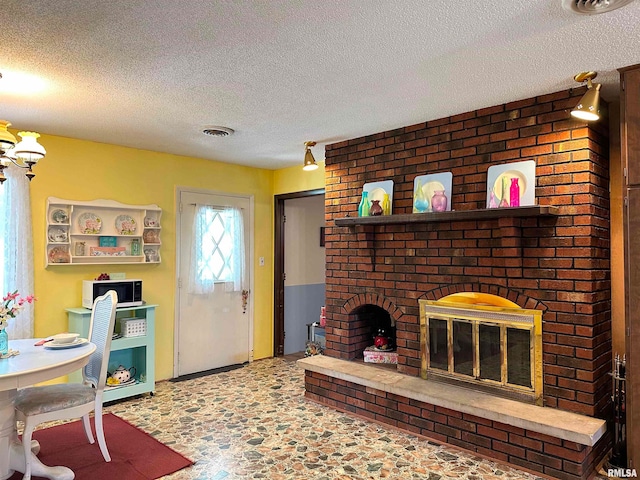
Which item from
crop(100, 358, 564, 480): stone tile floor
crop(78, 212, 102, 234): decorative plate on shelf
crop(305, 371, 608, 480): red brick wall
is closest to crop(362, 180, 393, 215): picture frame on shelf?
crop(305, 371, 608, 480): red brick wall

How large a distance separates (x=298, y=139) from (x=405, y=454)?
268cm

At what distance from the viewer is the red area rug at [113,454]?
8.99ft

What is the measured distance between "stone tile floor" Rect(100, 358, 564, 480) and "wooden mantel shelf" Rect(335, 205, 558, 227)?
158 centimetres

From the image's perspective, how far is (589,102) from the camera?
2496mm

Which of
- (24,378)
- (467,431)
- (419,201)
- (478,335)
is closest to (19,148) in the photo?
(24,378)

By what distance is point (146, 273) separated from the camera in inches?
179

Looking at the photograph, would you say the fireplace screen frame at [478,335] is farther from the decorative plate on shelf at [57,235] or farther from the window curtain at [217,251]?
the decorative plate on shelf at [57,235]

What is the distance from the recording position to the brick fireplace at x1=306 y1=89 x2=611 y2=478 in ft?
9.05

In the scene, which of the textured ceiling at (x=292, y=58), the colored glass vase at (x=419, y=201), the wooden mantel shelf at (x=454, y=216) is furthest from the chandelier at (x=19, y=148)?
the colored glass vase at (x=419, y=201)

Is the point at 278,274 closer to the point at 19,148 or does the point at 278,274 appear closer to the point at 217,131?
the point at 217,131

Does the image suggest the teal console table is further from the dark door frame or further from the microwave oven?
the dark door frame

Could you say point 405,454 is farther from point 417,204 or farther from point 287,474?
point 417,204

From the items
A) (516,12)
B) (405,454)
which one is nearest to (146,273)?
(405,454)

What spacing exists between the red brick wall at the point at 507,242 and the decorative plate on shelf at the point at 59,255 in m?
2.49
